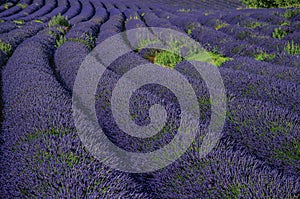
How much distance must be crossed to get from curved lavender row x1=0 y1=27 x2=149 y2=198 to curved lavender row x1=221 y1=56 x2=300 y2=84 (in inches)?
130

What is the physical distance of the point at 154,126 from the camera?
3.19 meters

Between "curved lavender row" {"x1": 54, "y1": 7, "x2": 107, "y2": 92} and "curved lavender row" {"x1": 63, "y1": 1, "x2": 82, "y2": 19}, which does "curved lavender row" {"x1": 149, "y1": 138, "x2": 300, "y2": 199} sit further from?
"curved lavender row" {"x1": 63, "y1": 1, "x2": 82, "y2": 19}

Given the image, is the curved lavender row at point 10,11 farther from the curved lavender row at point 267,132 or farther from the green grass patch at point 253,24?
the curved lavender row at point 267,132

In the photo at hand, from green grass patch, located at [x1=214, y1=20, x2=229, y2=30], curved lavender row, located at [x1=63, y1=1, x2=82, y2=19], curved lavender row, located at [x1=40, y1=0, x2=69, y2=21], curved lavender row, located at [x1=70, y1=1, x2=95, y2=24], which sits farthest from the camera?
curved lavender row, located at [x1=63, y1=1, x2=82, y2=19]

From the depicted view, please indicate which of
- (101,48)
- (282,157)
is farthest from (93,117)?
(101,48)

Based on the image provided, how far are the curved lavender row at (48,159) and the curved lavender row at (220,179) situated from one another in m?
0.31

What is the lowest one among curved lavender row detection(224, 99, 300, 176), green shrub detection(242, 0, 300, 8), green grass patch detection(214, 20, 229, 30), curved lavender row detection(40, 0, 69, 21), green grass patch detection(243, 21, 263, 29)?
curved lavender row detection(40, 0, 69, 21)

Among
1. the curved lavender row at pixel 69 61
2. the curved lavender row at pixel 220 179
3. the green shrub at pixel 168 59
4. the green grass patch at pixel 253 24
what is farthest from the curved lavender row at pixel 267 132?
the green grass patch at pixel 253 24

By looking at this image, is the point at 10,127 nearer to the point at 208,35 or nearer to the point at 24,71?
the point at 24,71

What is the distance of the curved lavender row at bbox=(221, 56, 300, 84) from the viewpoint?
4924 mm

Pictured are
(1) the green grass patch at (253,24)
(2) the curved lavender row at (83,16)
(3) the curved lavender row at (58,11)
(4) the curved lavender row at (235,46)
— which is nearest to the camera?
(4) the curved lavender row at (235,46)

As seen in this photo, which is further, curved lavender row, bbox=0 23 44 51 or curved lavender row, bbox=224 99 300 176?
curved lavender row, bbox=0 23 44 51

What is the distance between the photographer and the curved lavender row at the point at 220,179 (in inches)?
90.6

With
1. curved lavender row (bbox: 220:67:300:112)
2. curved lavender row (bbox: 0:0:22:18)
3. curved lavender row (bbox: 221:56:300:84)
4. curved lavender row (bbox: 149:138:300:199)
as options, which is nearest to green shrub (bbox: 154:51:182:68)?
curved lavender row (bbox: 221:56:300:84)
